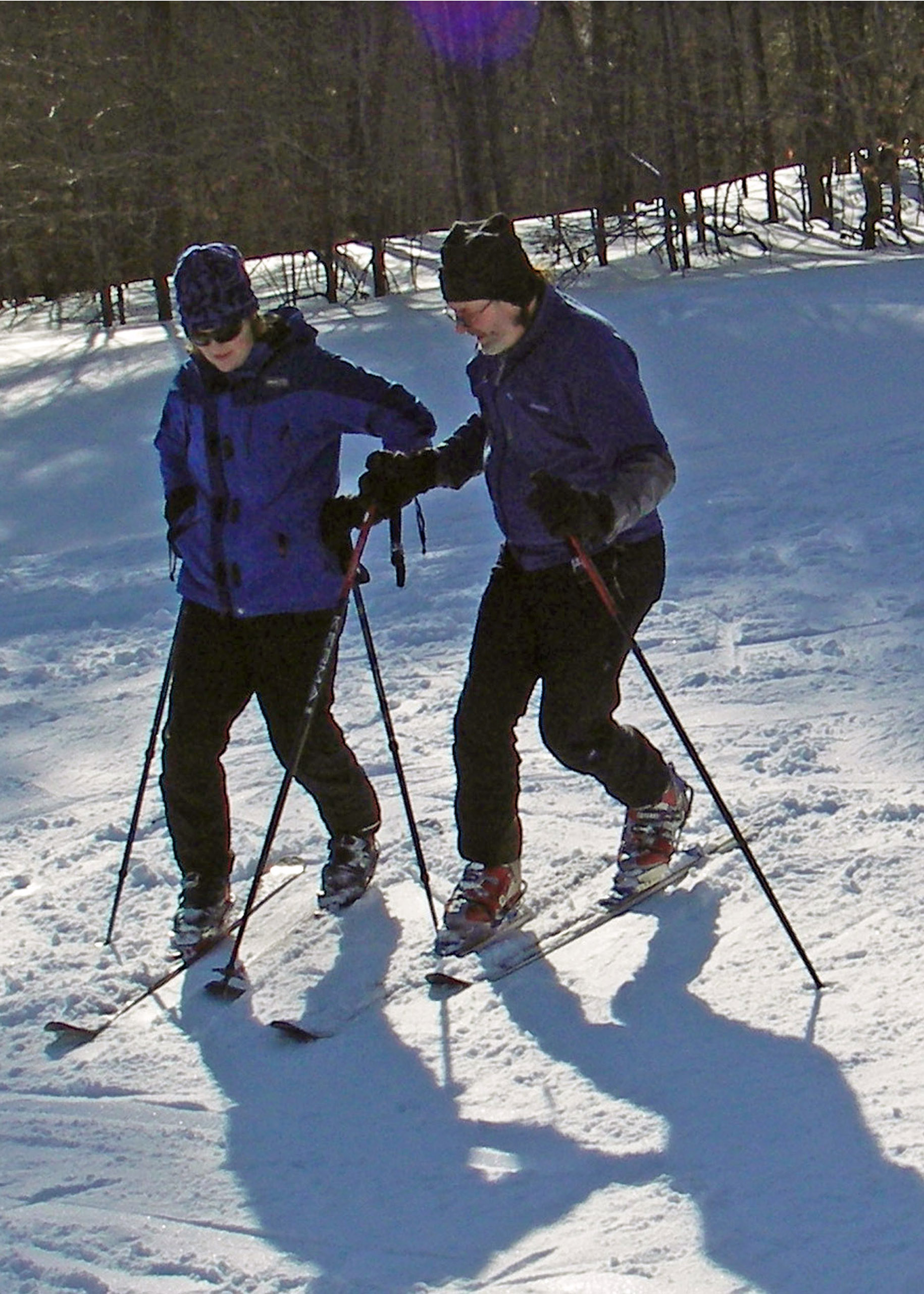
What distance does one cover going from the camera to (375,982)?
12.0ft

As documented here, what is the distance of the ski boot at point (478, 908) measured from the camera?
3.72 metres

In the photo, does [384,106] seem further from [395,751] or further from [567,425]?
Answer: [567,425]

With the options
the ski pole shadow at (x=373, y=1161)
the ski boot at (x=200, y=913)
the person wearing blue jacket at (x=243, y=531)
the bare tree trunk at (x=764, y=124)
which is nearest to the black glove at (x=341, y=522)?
the person wearing blue jacket at (x=243, y=531)

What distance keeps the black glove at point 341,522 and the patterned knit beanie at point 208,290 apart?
0.51 m

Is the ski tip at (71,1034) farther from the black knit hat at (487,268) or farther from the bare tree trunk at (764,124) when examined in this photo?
the bare tree trunk at (764,124)

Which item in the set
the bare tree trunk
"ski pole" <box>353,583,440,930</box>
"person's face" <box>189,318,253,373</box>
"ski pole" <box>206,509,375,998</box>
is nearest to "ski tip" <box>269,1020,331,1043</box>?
"ski pole" <box>206,509,375,998</box>

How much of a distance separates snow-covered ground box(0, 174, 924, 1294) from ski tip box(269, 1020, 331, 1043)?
1.0 inches

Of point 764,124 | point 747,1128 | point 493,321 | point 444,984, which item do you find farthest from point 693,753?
point 764,124

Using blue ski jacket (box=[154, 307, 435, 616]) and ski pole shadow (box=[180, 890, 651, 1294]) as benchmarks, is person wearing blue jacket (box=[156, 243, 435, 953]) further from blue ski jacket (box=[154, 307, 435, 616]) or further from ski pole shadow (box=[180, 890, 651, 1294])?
ski pole shadow (box=[180, 890, 651, 1294])

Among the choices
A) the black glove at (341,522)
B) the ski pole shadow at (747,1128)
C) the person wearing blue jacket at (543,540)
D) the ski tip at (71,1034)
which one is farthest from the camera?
the black glove at (341,522)

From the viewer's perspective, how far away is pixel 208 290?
3.57 meters

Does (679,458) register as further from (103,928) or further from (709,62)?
(709,62)

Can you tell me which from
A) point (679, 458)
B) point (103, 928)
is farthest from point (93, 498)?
point (103, 928)

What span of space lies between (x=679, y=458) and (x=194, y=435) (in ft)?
18.5
